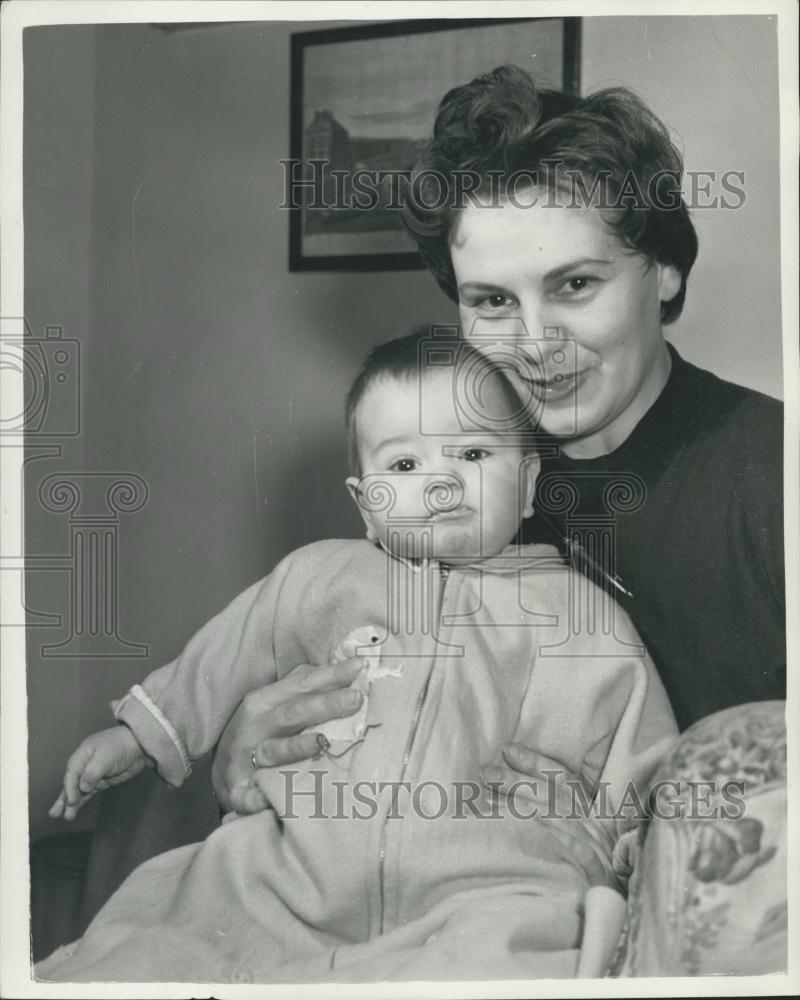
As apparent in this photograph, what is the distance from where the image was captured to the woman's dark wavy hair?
137cm

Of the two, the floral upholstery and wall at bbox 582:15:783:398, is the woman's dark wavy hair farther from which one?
the floral upholstery

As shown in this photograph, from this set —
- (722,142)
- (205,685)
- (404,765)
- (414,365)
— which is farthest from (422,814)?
(722,142)

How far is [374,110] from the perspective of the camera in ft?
4.67

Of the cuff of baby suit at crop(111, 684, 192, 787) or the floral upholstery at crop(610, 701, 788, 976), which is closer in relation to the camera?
the floral upholstery at crop(610, 701, 788, 976)

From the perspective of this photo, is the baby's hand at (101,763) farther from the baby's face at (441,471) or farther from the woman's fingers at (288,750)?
the baby's face at (441,471)

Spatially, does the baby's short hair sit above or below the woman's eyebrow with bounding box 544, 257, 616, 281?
below

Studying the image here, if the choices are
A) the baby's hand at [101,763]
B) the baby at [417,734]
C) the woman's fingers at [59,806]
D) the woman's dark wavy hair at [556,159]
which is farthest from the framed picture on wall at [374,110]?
the woman's fingers at [59,806]

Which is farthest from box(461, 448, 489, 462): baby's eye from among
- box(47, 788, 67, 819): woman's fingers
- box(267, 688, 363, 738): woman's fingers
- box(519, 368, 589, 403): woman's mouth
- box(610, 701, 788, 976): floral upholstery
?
box(47, 788, 67, 819): woman's fingers

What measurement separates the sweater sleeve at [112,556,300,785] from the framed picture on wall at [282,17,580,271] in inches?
16.9

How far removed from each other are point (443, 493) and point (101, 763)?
0.56m

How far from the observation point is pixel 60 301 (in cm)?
144

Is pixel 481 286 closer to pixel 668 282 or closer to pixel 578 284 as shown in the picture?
pixel 578 284

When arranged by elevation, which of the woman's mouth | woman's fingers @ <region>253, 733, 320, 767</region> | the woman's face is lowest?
woman's fingers @ <region>253, 733, 320, 767</region>

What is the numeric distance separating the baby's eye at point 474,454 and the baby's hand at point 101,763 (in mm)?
558
